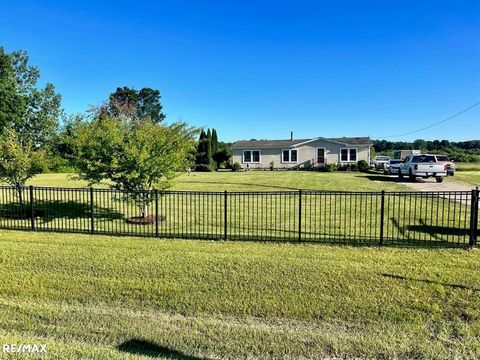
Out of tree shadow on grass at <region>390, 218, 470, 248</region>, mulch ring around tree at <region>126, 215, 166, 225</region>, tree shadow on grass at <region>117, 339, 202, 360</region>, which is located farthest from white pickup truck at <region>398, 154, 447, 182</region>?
tree shadow on grass at <region>117, 339, 202, 360</region>

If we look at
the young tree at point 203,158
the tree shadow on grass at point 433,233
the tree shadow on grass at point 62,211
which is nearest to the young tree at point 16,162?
the tree shadow on grass at point 62,211

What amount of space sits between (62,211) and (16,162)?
1945mm

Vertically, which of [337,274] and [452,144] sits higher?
[452,144]

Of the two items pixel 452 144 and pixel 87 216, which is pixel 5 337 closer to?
pixel 87 216

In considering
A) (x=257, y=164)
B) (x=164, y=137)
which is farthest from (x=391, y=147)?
(x=164, y=137)

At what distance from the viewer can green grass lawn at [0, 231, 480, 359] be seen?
3.67 metres

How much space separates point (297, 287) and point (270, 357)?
5.34 feet

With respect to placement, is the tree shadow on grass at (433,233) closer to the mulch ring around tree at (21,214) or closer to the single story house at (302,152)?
the mulch ring around tree at (21,214)

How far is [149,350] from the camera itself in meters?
3.62

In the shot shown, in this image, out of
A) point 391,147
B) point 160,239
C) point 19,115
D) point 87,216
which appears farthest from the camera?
point 391,147

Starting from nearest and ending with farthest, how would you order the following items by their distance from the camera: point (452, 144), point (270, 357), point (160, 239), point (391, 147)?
point (270, 357) → point (160, 239) → point (452, 144) → point (391, 147)

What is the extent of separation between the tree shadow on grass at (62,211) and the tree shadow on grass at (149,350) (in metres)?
6.80

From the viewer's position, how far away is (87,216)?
1048 cm

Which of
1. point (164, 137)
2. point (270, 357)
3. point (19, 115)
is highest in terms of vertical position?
point (19, 115)
